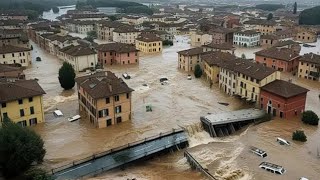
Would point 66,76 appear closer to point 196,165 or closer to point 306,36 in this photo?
point 196,165

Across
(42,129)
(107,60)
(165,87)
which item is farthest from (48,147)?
(107,60)

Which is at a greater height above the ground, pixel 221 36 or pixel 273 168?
pixel 221 36

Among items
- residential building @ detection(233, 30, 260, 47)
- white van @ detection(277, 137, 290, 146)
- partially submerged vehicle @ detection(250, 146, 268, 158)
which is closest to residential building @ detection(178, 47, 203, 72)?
white van @ detection(277, 137, 290, 146)

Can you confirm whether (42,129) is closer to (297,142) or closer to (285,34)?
(297,142)

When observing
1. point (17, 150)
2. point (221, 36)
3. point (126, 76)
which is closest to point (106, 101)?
point (17, 150)

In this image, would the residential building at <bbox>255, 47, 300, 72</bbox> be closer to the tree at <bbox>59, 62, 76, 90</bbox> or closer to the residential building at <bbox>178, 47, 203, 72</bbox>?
the residential building at <bbox>178, 47, 203, 72</bbox>

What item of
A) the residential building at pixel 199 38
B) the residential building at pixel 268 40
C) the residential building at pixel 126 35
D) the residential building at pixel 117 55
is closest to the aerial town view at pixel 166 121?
the residential building at pixel 117 55
